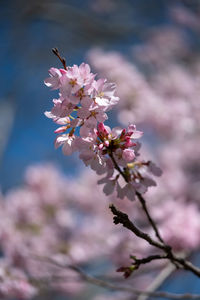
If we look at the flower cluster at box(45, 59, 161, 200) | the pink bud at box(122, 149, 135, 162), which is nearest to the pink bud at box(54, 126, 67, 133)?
the flower cluster at box(45, 59, 161, 200)

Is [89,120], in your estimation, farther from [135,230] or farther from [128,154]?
[135,230]

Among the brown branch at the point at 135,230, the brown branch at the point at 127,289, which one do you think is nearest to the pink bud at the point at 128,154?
the brown branch at the point at 135,230

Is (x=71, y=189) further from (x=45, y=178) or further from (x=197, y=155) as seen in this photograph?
(x=197, y=155)

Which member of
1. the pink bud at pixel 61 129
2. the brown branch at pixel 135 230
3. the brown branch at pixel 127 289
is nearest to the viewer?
the brown branch at pixel 135 230

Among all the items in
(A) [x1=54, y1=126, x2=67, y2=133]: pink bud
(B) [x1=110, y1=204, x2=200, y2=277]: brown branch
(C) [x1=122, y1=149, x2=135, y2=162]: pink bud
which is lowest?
(B) [x1=110, y1=204, x2=200, y2=277]: brown branch

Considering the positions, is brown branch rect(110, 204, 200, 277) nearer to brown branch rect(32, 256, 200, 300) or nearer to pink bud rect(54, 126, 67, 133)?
pink bud rect(54, 126, 67, 133)

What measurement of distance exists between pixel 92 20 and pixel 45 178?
2.55 m

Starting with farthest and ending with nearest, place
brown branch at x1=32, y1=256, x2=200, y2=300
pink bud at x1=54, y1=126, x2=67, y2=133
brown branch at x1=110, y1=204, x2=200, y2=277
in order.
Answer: brown branch at x1=32, y1=256, x2=200, y2=300 → pink bud at x1=54, y1=126, x2=67, y2=133 → brown branch at x1=110, y1=204, x2=200, y2=277

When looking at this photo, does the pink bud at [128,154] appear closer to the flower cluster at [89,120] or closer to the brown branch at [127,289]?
the flower cluster at [89,120]

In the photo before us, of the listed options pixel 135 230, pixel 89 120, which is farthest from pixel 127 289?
pixel 89 120

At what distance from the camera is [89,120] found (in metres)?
0.89

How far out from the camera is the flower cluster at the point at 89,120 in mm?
867

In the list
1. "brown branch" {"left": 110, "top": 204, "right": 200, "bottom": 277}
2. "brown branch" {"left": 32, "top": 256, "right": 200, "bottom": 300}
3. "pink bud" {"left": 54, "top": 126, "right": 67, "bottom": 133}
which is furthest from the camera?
"brown branch" {"left": 32, "top": 256, "right": 200, "bottom": 300}

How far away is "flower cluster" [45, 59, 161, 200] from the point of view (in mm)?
867
